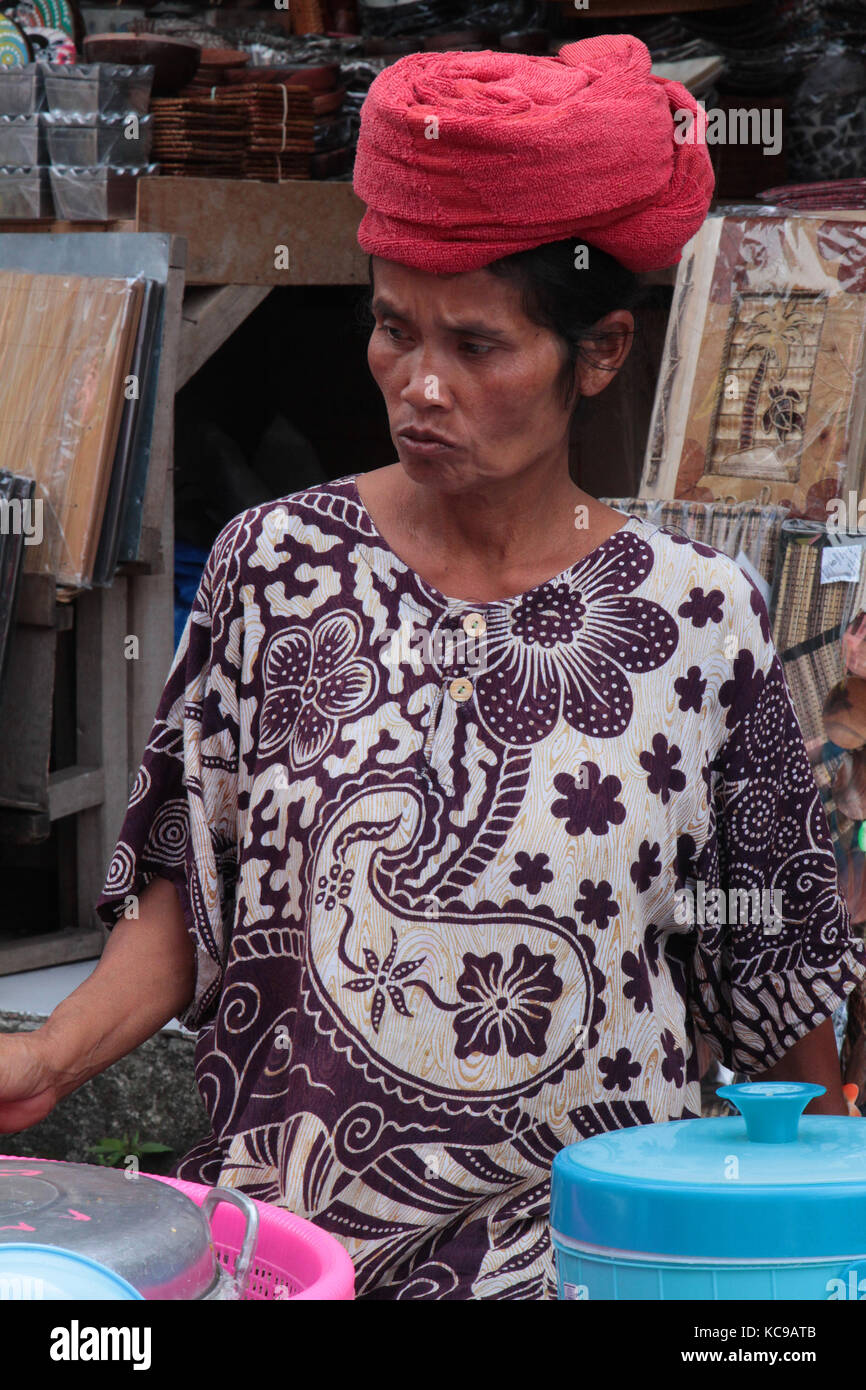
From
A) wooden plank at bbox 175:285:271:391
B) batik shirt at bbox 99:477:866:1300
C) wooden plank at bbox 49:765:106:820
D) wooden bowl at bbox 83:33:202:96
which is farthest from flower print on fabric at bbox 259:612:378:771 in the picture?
Answer: wooden bowl at bbox 83:33:202:96

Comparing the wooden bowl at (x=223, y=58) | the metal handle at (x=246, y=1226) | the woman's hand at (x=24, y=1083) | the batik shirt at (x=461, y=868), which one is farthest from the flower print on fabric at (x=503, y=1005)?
the wooden bowl at (x=223, y=58)

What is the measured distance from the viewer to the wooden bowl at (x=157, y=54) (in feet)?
11.8

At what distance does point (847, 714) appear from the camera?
2180 millimetres

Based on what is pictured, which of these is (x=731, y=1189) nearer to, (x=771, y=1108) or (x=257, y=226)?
(x=771, y=1108)

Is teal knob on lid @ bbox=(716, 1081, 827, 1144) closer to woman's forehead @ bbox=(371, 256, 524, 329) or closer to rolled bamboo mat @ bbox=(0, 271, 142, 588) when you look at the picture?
woman's forehead @ bbox=(371, 256, 524, 329)

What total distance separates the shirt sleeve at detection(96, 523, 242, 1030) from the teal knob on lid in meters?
0.75

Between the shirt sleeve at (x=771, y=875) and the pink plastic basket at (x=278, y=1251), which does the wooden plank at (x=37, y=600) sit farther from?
the pink plastic basket at (x=278, y=1251)

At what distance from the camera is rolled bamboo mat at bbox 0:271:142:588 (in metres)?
3.12

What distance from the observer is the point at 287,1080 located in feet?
4.91

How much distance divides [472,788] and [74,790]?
1.97 meters

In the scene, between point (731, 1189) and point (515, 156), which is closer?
point (731, 1189)

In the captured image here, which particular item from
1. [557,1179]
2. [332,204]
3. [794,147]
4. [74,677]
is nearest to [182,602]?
[74,677]

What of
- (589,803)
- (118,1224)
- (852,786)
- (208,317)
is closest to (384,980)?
(589,803)

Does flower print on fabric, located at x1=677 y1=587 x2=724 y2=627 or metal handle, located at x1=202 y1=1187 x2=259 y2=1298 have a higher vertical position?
flower print on fabric, located at x1=677 y1=587 x2=724 y2=627
